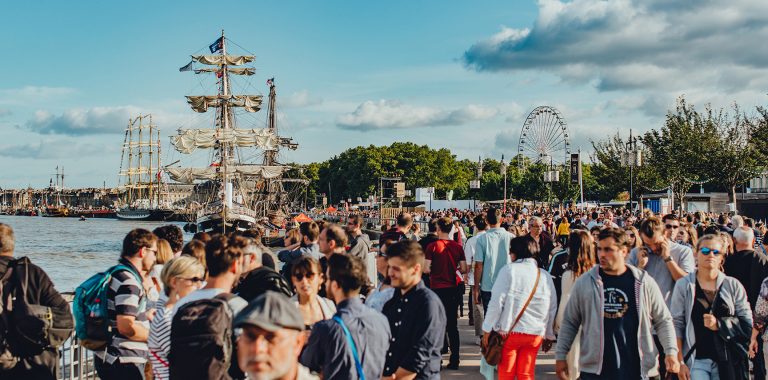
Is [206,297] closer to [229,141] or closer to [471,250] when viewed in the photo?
[471,250]

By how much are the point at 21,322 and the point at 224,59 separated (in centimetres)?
9054

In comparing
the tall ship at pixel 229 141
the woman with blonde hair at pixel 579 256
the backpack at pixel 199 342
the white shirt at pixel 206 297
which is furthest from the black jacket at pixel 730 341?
the tall ship at pixel 229 141

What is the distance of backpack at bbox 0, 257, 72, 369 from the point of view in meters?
5.46

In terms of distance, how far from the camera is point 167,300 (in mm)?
4934

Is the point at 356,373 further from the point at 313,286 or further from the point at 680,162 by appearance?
the point at 680,162

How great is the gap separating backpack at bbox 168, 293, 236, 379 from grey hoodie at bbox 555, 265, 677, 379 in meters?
2.72

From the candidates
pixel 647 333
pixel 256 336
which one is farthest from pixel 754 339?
pixel 256 336

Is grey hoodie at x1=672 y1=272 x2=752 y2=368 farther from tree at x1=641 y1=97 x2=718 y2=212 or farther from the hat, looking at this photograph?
tree at x1=641 y1=97 x2=718 y2=212

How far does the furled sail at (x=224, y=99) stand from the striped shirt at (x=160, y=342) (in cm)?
9012

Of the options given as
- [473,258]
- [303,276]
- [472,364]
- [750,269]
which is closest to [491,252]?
[473,258]

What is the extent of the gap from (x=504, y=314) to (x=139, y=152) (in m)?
164

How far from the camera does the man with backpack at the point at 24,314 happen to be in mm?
5473

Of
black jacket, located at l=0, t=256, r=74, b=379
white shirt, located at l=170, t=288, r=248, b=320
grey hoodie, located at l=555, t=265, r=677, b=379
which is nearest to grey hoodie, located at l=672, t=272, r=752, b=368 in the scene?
grey hoodie, located at l=555, t=265, r=677, b=379

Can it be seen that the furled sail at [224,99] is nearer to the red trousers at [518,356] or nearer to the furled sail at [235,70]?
the furled sail at [235,70]
